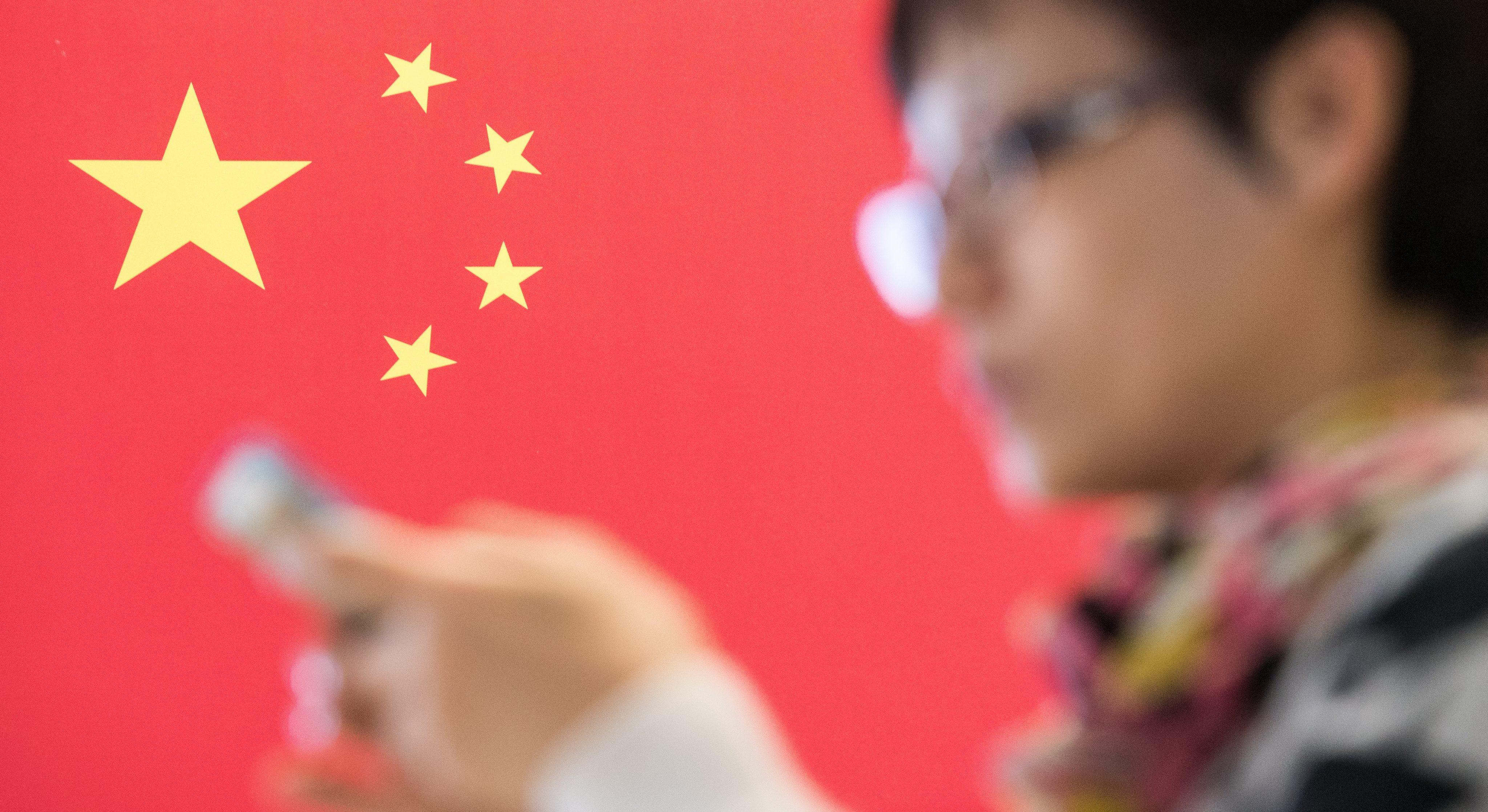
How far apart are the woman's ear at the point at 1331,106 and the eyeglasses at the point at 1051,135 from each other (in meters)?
0.03

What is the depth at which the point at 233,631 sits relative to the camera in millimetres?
660

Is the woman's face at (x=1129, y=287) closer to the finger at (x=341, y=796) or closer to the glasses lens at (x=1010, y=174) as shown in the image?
the glasses lens at (x=1010, y=174)

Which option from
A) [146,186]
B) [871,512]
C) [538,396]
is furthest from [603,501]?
[146,186]

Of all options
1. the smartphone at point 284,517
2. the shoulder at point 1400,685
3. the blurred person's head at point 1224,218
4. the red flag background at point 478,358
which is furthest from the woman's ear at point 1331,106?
the smartphone at point 284,517

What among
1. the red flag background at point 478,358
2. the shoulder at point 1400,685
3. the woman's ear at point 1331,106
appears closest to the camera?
the shoulder at point 1400,685

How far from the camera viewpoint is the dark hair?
337mm

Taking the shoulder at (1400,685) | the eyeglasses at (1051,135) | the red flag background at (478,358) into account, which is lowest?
the shoulder at (1400,685)

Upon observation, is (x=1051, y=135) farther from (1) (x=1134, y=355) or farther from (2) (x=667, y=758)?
(2) (x=667, y=758)

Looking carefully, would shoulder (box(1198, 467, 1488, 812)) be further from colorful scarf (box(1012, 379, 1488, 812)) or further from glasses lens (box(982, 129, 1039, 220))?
glasses lens (box(982, 129, 1039, 220))

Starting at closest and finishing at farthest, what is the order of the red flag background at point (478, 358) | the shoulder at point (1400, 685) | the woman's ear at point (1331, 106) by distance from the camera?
the shoulder at point (1400, 685) < the woman's ear at point (1331, 106) < the red flag background at point (478, 358)

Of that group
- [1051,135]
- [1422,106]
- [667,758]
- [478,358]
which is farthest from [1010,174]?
[478,358]

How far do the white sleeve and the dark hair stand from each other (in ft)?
0.82

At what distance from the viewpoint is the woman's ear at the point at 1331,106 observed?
33 cm

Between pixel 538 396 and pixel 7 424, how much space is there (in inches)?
11.6
